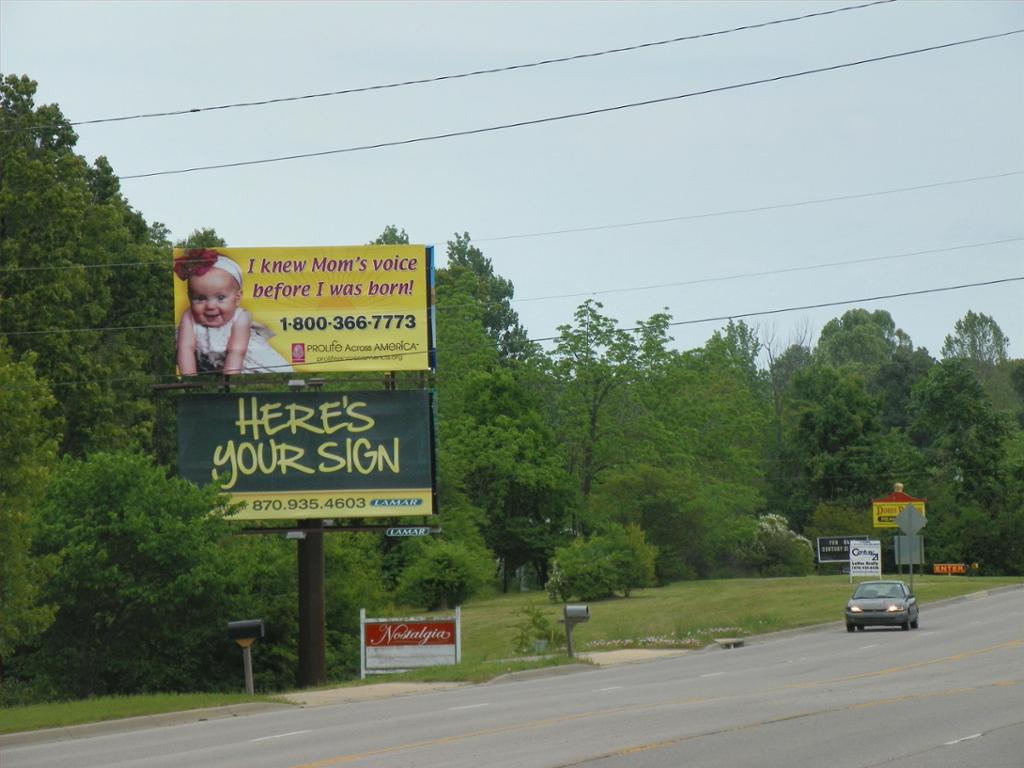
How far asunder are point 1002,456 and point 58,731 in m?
72.7

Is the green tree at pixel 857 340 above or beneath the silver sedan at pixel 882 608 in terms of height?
above

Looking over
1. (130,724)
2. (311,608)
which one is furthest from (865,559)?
(130,724)

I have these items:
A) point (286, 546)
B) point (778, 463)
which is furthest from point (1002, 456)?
point (286, 546)

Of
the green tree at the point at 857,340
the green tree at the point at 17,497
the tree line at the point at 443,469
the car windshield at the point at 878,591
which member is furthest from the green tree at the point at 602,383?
the green tree at the point at 857,340

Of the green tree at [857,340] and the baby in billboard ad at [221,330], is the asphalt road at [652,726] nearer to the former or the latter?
the baby in billboard ad at [221,330]

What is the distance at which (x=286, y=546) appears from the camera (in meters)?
39.0

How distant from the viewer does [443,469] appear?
224ft

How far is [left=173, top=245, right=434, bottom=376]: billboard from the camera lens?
118ft

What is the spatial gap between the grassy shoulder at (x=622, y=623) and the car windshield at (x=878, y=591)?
8.11 ft

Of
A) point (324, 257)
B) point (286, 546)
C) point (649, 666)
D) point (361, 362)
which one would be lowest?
point (649, 666)

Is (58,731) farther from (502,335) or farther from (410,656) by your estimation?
(502,335)

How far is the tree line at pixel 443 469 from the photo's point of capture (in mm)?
33562

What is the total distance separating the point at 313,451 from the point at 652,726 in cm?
1888

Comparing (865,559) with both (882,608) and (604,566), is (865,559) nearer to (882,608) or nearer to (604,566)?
(604,566)
